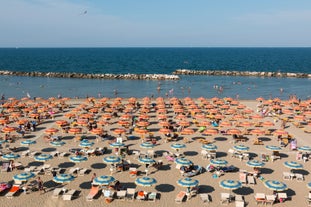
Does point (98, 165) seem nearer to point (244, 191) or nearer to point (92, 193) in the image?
point (92, 193)

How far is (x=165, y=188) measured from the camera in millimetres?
22328

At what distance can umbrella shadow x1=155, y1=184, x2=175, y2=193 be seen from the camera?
867 inches

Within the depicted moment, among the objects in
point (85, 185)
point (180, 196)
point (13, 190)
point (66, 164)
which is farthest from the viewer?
point (66, 164)

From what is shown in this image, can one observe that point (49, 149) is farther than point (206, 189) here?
Yes

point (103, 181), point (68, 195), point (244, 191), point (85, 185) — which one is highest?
point (103, 181)

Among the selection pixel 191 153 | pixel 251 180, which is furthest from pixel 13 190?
pixel 251 180

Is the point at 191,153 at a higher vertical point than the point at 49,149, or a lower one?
lower

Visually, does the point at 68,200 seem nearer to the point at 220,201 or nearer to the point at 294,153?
the point at 220,201

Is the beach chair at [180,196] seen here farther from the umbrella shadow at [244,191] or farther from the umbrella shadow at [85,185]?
the umbrella shadow at [85,185]

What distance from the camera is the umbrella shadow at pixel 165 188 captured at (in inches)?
867

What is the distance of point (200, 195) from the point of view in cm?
2094

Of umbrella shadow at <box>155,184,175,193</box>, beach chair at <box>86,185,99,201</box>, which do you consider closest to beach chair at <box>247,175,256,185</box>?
umbrella shadow at <box>155,184,175,193</box>

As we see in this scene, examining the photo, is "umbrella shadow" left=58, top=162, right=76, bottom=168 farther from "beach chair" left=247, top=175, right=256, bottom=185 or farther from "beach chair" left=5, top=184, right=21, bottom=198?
"beach chair" left=247, top=175, right=256, bottom=185

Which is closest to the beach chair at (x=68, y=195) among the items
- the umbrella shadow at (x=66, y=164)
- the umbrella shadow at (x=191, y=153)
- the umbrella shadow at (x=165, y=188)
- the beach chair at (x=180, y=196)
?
the umbrella shadow at (x=66, y=164)
